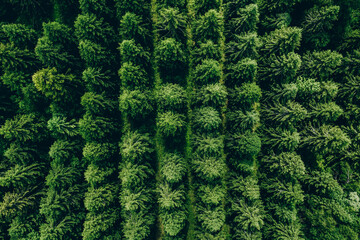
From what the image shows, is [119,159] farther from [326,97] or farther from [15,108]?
[326,97]

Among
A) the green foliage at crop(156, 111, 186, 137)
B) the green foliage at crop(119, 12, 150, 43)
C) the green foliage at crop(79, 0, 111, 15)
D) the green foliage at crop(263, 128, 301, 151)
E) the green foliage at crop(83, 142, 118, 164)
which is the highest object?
the green foliage at crop(79, 0, 111, 15)

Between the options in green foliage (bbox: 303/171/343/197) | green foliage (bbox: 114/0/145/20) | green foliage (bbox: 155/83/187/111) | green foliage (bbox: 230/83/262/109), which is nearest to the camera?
green foliage (bbox: 114/0/145/20)

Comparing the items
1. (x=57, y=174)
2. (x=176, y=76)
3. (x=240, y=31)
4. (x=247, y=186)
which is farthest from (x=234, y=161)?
(x=57, y=174)

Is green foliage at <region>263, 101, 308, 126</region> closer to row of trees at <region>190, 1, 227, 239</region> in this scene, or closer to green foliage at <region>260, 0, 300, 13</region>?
row of trees at <region>190, 1, 227, 239</region>

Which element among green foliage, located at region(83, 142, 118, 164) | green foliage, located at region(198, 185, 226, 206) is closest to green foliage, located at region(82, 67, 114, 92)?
green foliage, located at region(83, 142, 118, 164)

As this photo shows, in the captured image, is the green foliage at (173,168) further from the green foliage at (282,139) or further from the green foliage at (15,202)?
the green foliage at (15,202)

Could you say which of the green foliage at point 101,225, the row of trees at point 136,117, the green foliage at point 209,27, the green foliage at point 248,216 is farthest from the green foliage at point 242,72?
the green foliage at point 101,225
